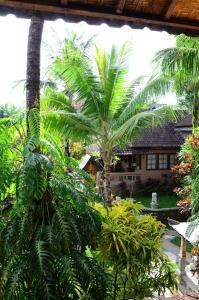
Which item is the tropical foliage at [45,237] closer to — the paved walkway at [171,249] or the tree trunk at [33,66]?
the tree trunk at [33,66]

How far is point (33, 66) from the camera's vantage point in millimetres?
5070

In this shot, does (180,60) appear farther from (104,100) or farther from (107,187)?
(107,187)

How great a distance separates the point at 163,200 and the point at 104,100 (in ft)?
38.5

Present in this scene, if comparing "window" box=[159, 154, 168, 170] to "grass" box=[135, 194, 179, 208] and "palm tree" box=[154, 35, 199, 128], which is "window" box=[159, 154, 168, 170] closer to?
"grass" box=[135, 194, 179, 208]

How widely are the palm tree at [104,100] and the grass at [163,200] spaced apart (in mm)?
A: 9626

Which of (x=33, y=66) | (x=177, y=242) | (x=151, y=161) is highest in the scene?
(x=151, y=161)

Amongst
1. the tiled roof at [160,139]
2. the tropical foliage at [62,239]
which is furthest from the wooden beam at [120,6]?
the tiled roof at [160,139]

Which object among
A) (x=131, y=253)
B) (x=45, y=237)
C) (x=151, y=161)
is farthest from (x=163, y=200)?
(x=45, y=237)

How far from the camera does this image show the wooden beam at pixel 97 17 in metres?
2.45

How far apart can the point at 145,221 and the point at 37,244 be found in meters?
1.84

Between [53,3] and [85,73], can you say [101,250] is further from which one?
[85,73]

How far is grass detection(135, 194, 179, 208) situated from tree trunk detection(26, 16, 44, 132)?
13116 mm

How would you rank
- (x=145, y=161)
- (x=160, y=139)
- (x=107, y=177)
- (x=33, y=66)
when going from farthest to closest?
(x=160, y=139)
(x=145, y=161)
(x=107, y=177)
(x=33, y=66)

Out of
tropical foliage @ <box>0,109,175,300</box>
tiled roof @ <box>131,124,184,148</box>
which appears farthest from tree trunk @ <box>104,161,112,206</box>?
tiled roof @ <box>131,124,184,148</box>
